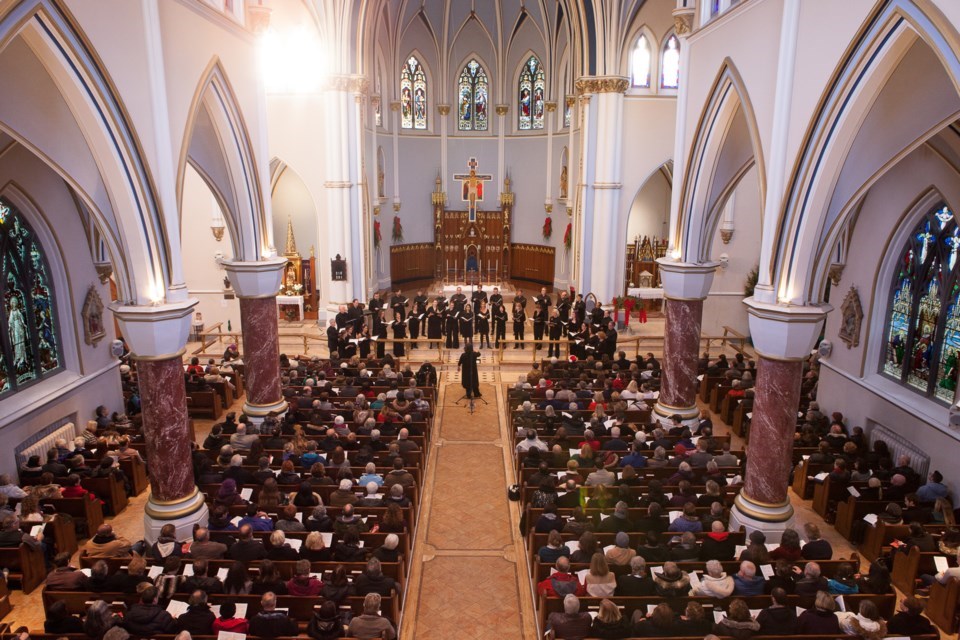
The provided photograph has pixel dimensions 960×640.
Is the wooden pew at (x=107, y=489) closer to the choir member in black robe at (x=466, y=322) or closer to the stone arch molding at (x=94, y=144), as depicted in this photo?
the stone arch molding at (x=94, y=144)

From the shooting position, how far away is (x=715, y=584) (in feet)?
27.8

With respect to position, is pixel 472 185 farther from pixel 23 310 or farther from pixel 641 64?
pixel 23 310

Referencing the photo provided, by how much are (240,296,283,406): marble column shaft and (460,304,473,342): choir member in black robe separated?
6.83 m

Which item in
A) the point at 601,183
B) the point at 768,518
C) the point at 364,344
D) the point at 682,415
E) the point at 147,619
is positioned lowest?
the point at 768,518

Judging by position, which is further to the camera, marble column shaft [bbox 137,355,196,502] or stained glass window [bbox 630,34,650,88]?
stained glass window [bbox 630,34,650,88]

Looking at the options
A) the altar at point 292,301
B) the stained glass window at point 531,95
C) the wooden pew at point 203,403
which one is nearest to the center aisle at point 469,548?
the wooden pew at point 203,403

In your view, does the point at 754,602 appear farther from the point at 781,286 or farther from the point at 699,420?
the point at 699,420

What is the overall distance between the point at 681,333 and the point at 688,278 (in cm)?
125

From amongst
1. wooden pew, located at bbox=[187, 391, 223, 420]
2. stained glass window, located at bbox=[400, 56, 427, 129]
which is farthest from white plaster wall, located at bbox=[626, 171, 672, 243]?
wooden pew, located at bbox=[187, 391, 223, 420]

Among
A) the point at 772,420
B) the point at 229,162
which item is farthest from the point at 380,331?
the point at 772,420

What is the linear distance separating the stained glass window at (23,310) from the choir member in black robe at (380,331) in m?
8.73

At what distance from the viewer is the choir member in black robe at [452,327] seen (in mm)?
22203

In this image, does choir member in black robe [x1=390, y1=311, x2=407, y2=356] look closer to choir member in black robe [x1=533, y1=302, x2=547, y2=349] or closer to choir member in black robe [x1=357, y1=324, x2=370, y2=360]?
choir member in black robe [x1=357, y1=324, x2=370, y2=360]

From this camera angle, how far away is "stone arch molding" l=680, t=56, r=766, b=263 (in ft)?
41.7
